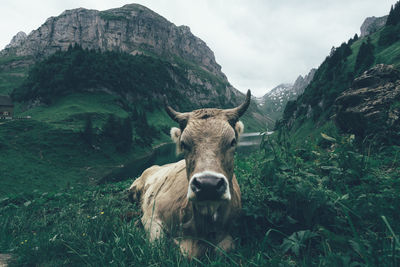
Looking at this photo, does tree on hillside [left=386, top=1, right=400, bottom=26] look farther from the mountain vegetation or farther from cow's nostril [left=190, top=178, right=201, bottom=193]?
cow's nostril [left=190, top=178, right=201, bottom=193]

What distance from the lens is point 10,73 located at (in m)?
146

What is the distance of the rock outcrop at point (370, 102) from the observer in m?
6.84

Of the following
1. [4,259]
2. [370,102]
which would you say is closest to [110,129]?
[4,259]

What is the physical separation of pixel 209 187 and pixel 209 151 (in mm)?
691

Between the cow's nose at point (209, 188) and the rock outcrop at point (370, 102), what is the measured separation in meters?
5.85

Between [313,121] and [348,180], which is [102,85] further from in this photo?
[348,180]

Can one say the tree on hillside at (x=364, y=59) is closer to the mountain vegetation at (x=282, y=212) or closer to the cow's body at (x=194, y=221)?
the mountain vegetation at (x=282, y=212)

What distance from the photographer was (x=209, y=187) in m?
2.77

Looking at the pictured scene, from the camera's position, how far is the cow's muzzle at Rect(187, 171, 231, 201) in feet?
9.09

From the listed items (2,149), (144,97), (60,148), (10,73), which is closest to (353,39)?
(144,97)

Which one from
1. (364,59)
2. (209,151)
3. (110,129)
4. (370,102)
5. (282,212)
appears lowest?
(110,129)

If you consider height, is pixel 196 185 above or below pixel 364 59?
below

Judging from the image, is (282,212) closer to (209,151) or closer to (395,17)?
(209,151)

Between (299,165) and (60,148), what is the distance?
49781mm
